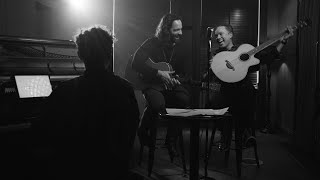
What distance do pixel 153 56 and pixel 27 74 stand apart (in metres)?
1.50

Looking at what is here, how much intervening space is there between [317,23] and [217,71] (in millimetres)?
1282

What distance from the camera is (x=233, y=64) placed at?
4035 millimetres

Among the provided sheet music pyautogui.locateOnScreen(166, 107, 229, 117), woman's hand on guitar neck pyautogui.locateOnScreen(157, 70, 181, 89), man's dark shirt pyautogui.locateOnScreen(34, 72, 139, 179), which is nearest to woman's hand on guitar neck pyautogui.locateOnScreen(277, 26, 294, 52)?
woman's hand on guitar neck pyautogui.locateOnScreen(157, 70, 181, 89)

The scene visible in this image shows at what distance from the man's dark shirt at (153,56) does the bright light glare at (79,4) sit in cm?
139

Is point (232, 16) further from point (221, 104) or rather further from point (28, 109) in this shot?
Answer: point (28, 109)

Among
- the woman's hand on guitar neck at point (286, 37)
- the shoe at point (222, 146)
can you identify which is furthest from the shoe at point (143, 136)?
the woman's hand on guitar neck at point (286, 37)

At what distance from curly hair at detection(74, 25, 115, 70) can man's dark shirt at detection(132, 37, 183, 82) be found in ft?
5.38

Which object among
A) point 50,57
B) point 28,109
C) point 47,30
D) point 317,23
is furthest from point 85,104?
point 317,23

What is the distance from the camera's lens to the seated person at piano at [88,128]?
1.75m

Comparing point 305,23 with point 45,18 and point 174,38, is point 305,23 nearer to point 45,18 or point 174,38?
point 174,38

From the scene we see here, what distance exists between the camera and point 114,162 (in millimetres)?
1771

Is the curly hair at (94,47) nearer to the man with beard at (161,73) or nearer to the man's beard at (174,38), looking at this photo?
the man with beard at (161,73)

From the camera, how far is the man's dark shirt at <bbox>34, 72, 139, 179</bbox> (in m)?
1.75

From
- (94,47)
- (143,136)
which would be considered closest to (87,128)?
(94,47)
